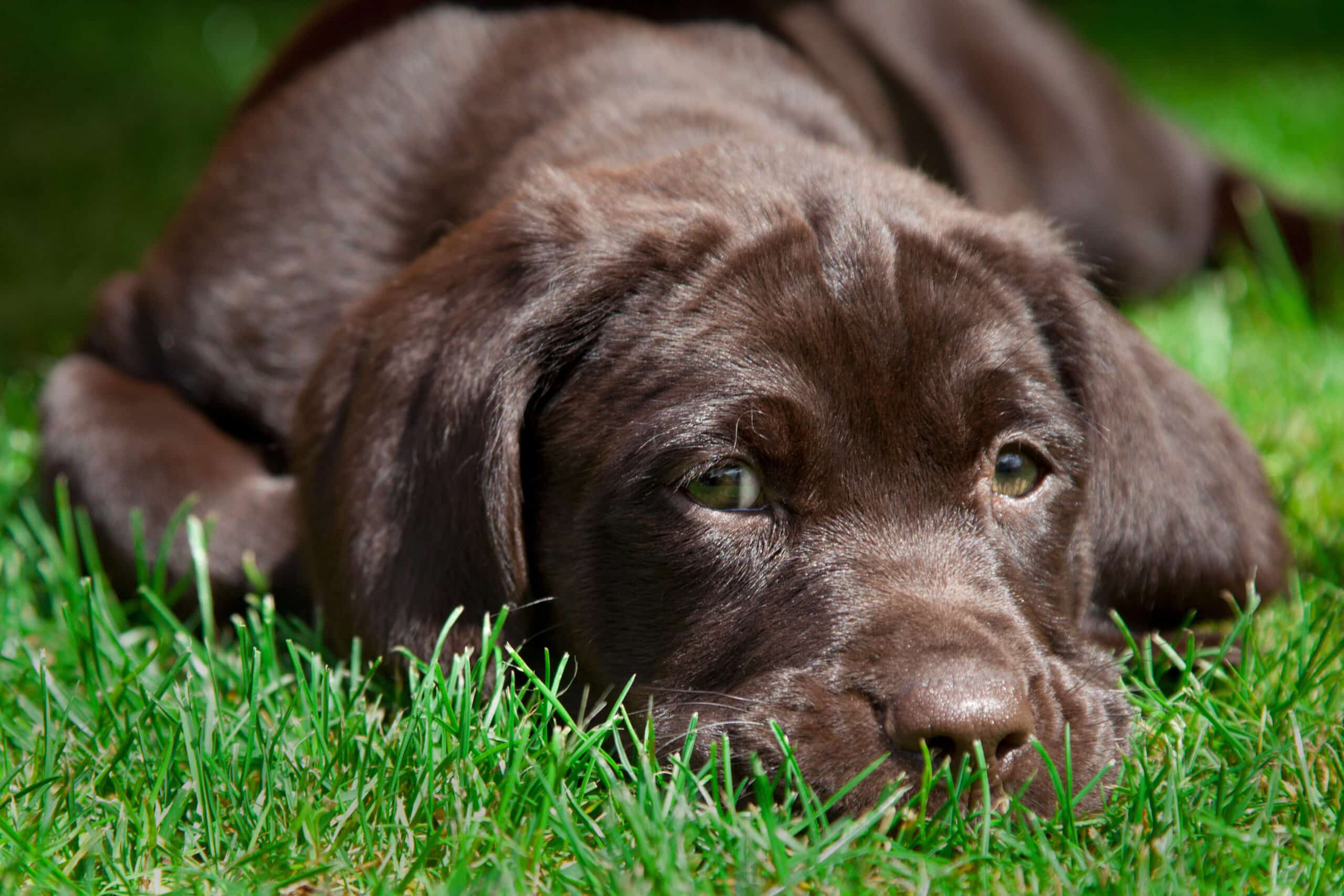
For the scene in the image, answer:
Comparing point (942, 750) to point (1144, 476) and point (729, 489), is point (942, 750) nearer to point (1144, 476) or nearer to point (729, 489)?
point (729, 489)

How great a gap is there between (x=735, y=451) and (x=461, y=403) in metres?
0.44

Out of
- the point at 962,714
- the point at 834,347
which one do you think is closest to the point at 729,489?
the point at 834,347

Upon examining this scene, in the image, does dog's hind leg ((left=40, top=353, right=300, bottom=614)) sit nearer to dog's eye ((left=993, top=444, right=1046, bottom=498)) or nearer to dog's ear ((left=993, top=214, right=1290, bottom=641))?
dog's eye ((left=993, top=444, right=1046, bottom=498))

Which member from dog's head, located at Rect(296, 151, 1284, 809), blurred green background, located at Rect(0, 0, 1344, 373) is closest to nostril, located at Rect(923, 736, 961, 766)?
dog's head, located at Rect(296, 151, 1284, 809)

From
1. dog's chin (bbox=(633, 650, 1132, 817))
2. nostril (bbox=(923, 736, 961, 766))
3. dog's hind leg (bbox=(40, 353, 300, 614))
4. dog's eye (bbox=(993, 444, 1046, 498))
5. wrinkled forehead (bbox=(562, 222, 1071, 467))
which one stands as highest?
wrinkled forehead (bbox=(562, 222, 1071, 467))

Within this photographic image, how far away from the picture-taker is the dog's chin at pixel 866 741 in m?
1.90

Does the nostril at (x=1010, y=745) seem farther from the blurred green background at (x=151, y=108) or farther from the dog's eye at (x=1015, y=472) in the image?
the blurred green background at (x=151, y=108)

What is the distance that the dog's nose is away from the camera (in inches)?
74.2

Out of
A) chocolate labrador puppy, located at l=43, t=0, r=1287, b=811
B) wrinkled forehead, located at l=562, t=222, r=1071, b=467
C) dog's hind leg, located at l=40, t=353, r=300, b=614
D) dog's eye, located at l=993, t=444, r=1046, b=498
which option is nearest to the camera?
chocolate labrador puppy, located at l=43, t=0, r=1287, b=811

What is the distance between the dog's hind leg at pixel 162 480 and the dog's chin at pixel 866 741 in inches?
42.3

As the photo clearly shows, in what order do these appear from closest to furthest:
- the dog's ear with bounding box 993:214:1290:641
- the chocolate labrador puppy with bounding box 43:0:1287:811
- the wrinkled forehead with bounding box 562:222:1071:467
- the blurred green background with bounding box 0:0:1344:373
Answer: the chocolate labrador puppy with bounding box 43:0:1287:811 → the wrinkled forehead with bounding box 562:222:1071:467 → the dog's ear with bounding box 993:214:1290:641 → the blurred green background with bounding box 0:0:1344:373

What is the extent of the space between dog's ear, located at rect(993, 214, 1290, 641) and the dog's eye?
6.4 inches

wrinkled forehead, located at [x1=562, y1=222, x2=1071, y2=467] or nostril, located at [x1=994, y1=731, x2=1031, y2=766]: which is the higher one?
wrinkled forehead, located at [x1=562, y1=222, x2=1071, y2=467]

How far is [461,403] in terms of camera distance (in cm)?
231
